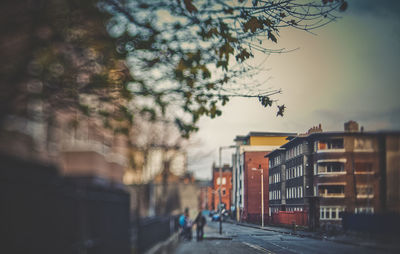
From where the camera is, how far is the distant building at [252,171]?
317ft

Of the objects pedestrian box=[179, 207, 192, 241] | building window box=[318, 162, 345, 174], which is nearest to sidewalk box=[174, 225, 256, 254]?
pedestrian box=[179, 207, 192, 241]

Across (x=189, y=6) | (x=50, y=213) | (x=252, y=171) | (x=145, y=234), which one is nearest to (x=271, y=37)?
(x=189, y=6)

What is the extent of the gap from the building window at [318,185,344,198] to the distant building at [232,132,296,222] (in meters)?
31.2

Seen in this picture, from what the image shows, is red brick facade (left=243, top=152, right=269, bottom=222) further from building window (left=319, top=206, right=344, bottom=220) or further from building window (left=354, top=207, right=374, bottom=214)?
building window (left=354, top=207, right=374, bottom=214)

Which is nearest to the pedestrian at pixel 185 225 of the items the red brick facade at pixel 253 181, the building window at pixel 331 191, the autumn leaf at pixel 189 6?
the autumn leaf at pixel 189 6

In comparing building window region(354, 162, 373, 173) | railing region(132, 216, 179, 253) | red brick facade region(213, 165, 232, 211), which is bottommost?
red brick facade region(213, 165, 232, 211)

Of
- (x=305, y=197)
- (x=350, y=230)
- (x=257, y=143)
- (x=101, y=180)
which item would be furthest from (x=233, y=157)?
(x=101, y=180)

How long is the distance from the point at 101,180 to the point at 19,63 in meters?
5.27

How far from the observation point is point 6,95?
5.89m

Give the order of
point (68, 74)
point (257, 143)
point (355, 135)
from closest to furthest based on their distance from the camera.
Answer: point (68, 74) → point (355, 135) → point (257, 143)

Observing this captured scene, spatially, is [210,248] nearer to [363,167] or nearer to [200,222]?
[200,222]

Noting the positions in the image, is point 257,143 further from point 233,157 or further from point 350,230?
point 350,230

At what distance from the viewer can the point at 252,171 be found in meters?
98.6

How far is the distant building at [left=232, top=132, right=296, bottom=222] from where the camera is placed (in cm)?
9675
